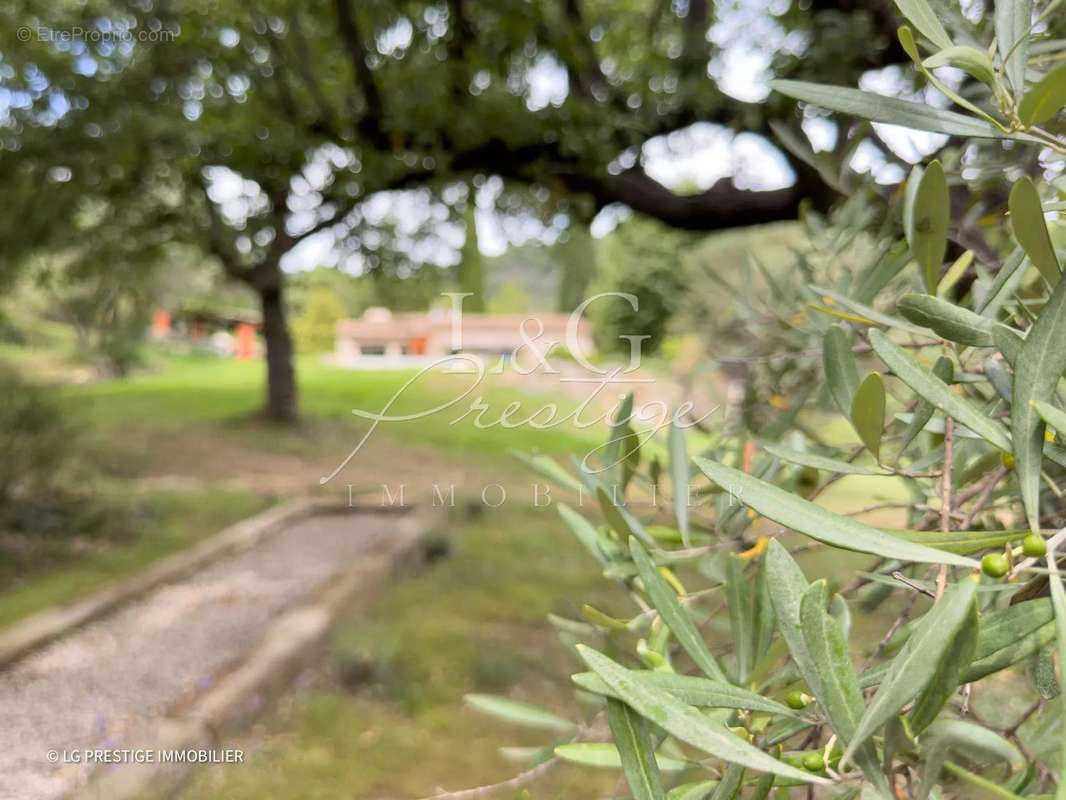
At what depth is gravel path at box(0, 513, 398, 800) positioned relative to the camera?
2566mm

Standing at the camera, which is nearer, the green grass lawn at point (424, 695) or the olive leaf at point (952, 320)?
the olive leaf at point (952, 320)

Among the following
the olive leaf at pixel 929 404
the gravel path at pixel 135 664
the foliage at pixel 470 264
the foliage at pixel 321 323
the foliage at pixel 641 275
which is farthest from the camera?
the foliage at pixel 321 323

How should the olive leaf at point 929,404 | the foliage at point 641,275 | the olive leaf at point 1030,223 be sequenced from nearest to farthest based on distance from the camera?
the olive leaf at point 1030,223, the olive leaf at point 929,404, the foliage at point 641,275

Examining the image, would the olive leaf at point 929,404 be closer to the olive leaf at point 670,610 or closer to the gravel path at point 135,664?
the olive leaf at point 670,610

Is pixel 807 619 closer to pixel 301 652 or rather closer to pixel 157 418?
pixel 301 652

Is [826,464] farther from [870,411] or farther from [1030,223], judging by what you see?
[1030,223]

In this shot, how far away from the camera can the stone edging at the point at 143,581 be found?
133 inches

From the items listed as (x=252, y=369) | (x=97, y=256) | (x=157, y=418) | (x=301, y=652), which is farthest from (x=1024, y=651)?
(x=252, y=369)

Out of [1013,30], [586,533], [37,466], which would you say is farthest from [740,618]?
[37,466]

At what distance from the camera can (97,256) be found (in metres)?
7.47

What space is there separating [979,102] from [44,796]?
116 inches

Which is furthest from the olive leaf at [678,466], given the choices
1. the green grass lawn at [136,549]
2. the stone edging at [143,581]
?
the green grass lawn at [136,549]

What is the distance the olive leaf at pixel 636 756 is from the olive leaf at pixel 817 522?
0.13 meters

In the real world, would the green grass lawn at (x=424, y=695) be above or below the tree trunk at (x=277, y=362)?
below
